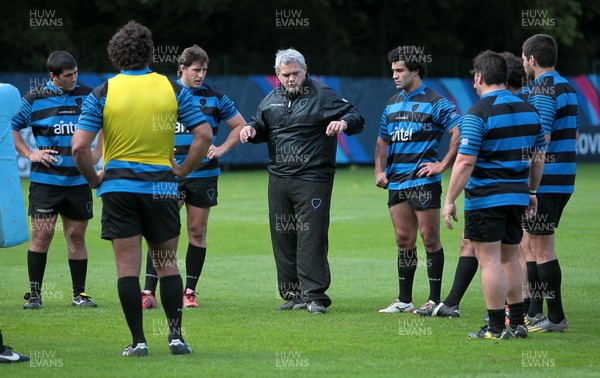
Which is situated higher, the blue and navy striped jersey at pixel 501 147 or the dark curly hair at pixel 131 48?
the dark curly hair at pixel 131 48

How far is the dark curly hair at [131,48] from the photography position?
285 inches

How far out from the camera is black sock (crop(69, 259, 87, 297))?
1015cm

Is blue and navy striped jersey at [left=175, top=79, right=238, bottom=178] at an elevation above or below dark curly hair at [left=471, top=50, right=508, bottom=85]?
below

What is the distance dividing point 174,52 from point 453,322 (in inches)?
929

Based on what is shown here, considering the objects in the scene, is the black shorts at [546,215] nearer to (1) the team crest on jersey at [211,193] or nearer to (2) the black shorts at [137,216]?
(2) the black shorts at [137,216]

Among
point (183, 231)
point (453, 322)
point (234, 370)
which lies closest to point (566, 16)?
point (183, 231)

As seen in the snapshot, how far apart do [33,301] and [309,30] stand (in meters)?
26.9

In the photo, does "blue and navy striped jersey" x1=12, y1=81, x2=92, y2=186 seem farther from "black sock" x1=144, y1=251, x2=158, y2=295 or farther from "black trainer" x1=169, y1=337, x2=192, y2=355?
"black trainer" x1=169, y1=337, x2=192, y2=355

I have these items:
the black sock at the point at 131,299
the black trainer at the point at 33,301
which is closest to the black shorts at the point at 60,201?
the black trainer at the point at 33,301

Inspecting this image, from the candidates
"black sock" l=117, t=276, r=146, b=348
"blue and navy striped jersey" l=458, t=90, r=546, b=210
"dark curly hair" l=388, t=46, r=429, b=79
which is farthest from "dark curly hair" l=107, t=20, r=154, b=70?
"dark curly hair" l=388, t=46, r=429, b=79

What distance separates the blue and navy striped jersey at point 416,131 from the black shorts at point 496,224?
1596mm

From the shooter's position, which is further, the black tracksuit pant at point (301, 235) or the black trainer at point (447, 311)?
the black tracksuit pant at point (301, 235)

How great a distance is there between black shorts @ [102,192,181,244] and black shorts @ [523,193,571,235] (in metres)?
3.03

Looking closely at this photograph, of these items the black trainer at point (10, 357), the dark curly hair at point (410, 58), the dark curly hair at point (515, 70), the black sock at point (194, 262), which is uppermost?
the dark curly hair at point (410, 58)
